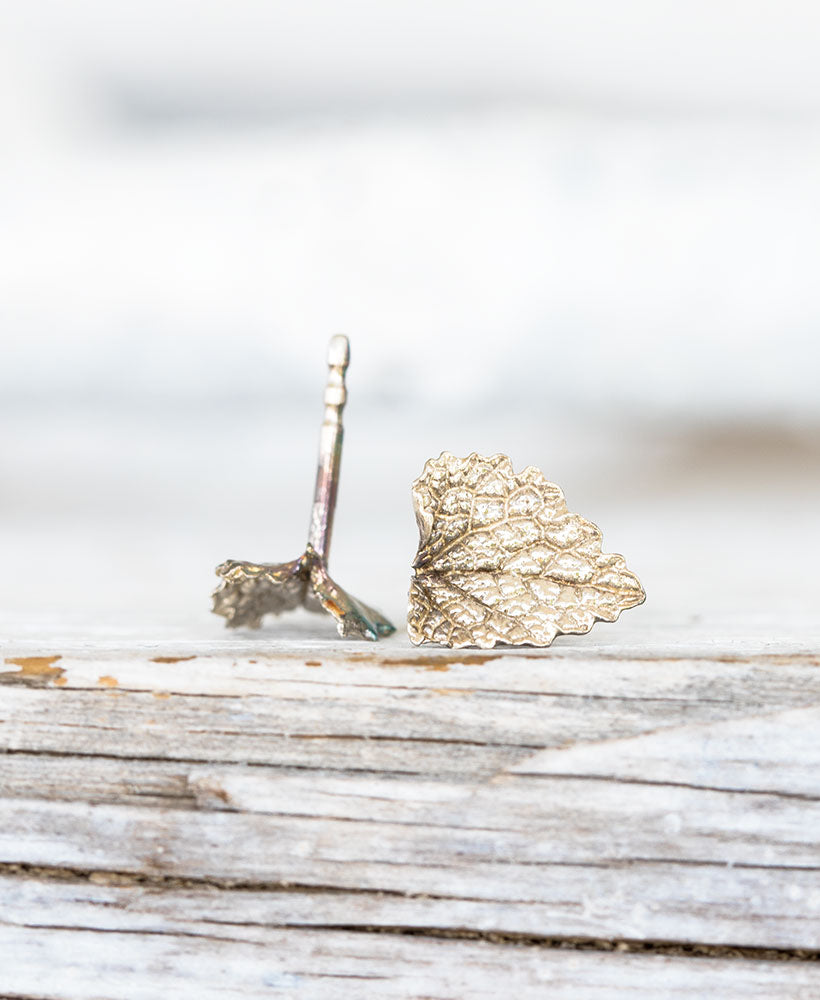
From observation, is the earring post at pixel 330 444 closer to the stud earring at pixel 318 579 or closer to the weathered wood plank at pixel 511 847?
the stud earring at pixel 318 579

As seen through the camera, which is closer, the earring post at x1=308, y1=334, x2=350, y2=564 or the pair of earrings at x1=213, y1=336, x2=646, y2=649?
the pair of earrings at x1=213, y1=336, x2=646, y2=649

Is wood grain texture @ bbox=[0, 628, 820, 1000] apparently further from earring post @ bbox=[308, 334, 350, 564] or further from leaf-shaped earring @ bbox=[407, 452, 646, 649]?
earring post @ bbox=[308, 334, 350, 564]

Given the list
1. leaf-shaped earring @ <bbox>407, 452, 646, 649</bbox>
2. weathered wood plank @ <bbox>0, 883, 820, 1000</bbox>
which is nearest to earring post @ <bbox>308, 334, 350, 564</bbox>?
leaf-shaped earring @ <bbox>407, 452, 646, 649</bbox>

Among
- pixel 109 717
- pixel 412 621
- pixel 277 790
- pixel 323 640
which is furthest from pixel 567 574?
pixel 109 717

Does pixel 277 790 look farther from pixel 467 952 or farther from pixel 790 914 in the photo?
pixel 790 914

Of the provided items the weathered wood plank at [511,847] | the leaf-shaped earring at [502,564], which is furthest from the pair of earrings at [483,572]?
the weathered wood plank at [511,847]

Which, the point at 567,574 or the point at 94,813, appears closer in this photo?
the point at 94,813

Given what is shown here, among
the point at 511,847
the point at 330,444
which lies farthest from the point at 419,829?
the point at 330,444
